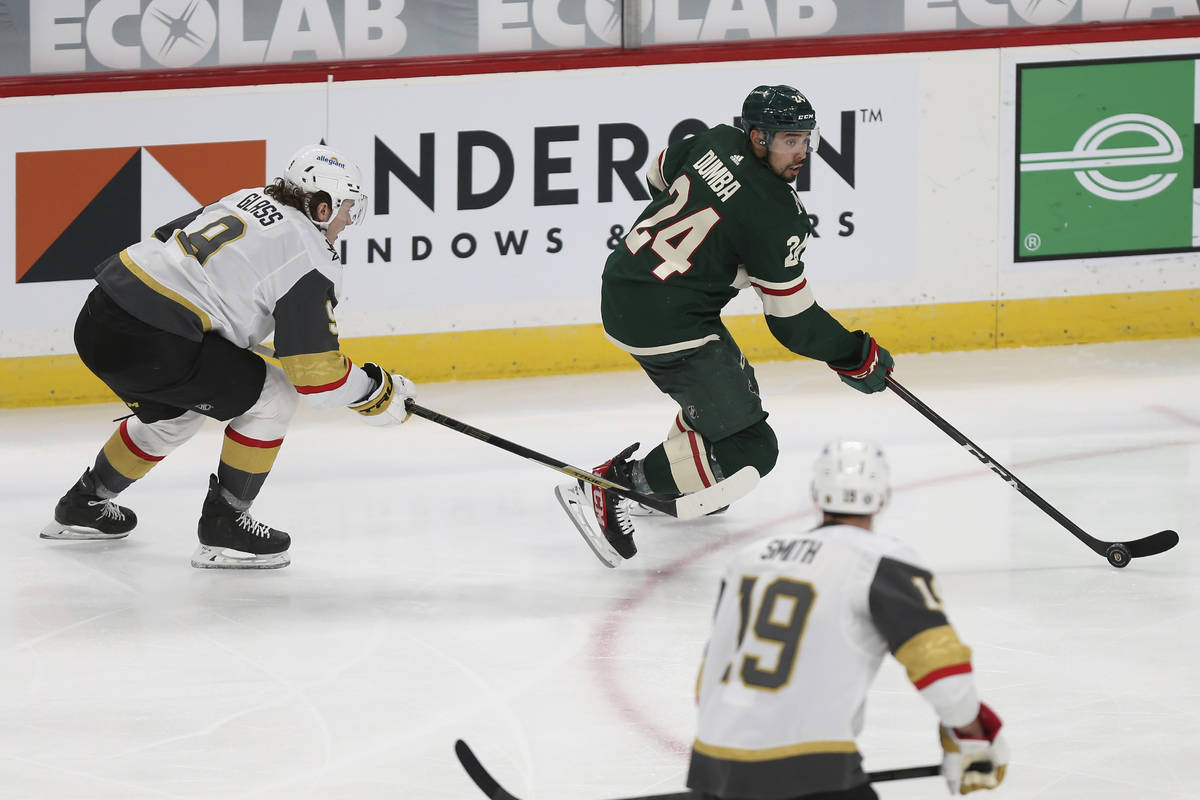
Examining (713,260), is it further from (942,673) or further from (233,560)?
(942,673)

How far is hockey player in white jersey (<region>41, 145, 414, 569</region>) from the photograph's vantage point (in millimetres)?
3863

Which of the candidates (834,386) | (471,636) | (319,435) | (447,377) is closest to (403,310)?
(447,377)

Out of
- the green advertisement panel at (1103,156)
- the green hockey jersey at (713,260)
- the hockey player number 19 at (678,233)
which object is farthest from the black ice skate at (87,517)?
the green advertisement panel at (1103,156)

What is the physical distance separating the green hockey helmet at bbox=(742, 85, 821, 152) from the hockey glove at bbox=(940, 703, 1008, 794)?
205 cm

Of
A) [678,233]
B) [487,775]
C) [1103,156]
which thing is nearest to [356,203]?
[678,233]

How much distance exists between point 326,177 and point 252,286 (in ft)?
0.99

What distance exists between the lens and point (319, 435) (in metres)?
5.73

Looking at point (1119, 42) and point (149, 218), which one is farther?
point (1119, 42)

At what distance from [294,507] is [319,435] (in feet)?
3.04

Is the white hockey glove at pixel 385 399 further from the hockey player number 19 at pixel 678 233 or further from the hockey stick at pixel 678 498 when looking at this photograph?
the hockey player number 19 at pixel 678 233

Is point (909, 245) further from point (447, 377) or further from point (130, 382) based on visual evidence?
point (130, 382)

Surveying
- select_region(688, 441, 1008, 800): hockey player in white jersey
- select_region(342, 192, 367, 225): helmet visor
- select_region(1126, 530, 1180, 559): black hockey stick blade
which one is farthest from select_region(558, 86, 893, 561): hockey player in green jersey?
select_region(688, 441, 1008, 800): hockey player in white jersey

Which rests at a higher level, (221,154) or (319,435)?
(221,154)

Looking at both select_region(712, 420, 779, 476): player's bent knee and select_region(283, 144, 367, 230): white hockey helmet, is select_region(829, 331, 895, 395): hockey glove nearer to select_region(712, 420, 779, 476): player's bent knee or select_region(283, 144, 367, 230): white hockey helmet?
select_region(712, 420, 779, 476): player's bent knee
